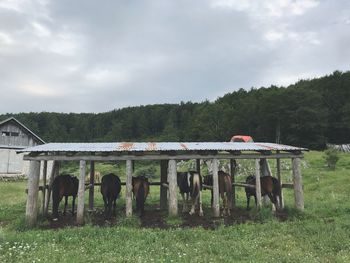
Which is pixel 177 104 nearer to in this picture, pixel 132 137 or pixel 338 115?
pixel 132 137

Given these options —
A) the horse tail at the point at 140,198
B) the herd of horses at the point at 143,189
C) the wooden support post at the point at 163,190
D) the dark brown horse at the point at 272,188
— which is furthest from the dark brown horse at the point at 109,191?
the dark brown horse at the point at 272,188

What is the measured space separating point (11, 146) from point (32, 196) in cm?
2952

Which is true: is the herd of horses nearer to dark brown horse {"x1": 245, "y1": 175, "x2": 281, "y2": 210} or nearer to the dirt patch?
dark brown horse {"x1": 245, "y1": 175, "x2": 281, "y2": 210}

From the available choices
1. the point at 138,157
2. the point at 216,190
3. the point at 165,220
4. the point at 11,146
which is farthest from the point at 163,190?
the point at 11,146

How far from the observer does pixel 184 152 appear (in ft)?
47.5

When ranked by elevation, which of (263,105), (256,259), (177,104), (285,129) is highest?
(177,104)

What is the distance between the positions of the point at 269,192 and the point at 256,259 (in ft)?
23.2

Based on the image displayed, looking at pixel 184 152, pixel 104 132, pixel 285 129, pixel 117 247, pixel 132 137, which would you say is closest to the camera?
pixel 117 247

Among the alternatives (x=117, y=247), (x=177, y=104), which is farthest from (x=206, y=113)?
(x=117, y=247)

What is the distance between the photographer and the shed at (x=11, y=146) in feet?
128

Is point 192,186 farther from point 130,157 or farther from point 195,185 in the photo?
point 130,157

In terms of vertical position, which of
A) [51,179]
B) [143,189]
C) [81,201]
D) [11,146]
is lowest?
[81,201]

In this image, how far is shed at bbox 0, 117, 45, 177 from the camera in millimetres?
39156

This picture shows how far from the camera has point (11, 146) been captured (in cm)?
3994
